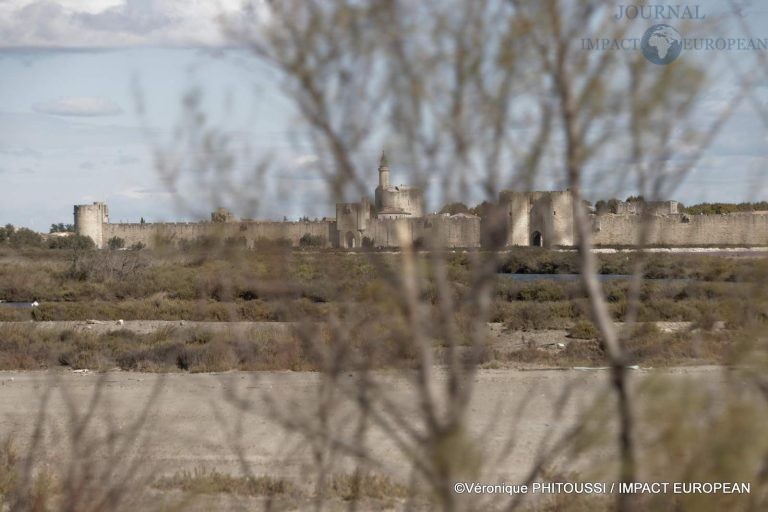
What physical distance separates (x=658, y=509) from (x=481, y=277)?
880mm

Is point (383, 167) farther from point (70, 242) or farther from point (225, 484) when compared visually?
point (70, 242)

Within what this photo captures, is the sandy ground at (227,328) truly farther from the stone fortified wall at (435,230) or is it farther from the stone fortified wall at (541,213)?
the stone fortified wall at (435,230)

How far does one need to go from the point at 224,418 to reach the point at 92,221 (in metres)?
58.5

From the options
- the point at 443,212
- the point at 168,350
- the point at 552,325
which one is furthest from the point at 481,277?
the point at 552,325

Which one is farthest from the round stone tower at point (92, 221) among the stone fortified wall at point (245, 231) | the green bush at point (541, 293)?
the stone fortified wall at point (245, 231)

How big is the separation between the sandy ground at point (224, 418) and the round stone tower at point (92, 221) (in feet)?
174

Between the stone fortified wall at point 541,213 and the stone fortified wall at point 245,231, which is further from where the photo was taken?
the stone fortified wall at point 245,231

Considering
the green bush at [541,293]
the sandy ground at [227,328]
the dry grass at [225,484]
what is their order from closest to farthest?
1. the dry grass at [225,484]
2. the sandy ground at [227,328]
3. the green bush at [541,293]

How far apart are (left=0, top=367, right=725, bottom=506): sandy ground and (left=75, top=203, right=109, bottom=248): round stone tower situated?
53.1 m

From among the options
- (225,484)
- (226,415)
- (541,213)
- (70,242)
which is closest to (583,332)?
(226,415)

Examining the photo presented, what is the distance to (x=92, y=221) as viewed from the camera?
63938 mm

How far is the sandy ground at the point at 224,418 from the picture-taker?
599cm

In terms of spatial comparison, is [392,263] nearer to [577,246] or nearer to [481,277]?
[481,277]

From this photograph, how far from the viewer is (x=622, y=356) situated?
2004 millimetres
